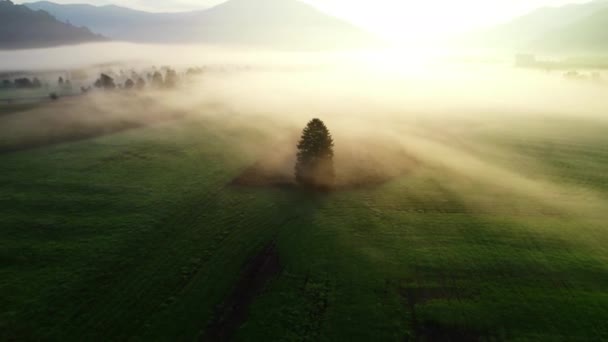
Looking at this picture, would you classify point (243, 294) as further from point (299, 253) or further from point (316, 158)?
point (316, 158)

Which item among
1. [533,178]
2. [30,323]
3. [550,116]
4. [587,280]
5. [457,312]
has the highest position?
[550,116]

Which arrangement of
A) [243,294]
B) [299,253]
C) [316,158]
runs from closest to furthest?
[243,294] → [299,253] → [316,158]

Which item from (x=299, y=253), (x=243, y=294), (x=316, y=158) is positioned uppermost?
(x=316, y=158)

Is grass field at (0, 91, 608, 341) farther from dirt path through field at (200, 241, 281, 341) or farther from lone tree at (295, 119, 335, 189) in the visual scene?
lone tree at (295, 119, 335, 189)

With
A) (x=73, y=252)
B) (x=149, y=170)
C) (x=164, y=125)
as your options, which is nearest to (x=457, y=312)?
(x=73, y=252)

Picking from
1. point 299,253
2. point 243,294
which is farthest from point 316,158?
point 243,294

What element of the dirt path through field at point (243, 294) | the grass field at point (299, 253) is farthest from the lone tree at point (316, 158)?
the dirt path through field at point (243, 294)

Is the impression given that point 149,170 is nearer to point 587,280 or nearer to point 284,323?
point 284,323
